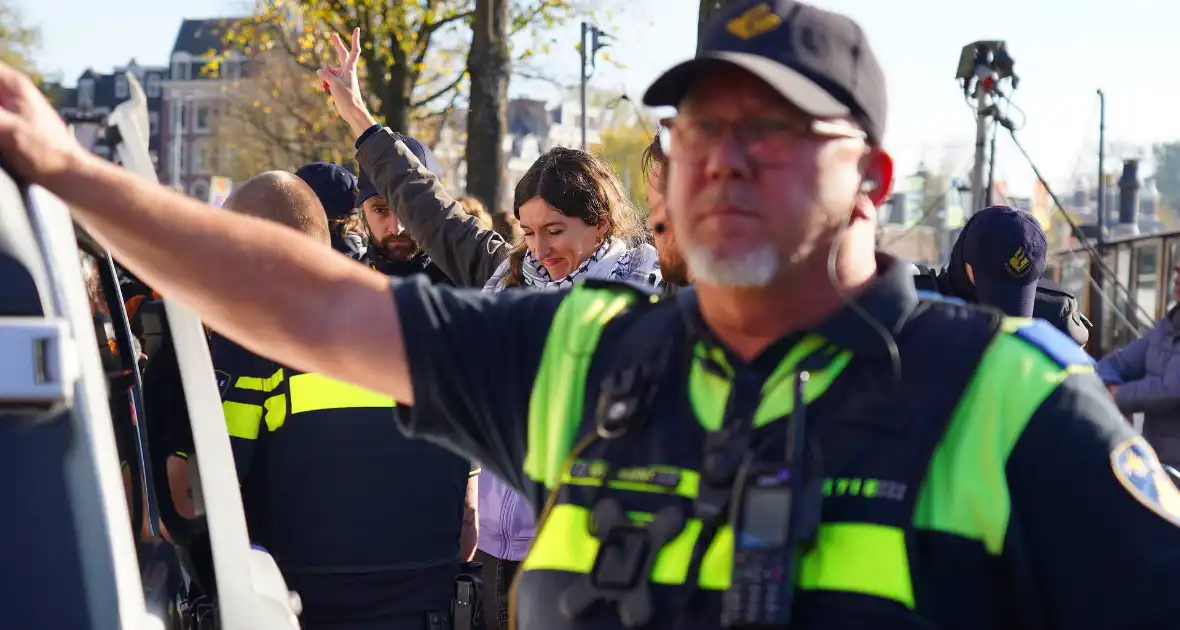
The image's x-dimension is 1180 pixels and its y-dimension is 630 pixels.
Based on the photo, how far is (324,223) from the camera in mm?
3674

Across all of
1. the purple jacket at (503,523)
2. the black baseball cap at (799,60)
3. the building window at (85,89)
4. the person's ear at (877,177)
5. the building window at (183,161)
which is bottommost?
the building window at (183,161)

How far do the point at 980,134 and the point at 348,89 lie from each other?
22.2ft

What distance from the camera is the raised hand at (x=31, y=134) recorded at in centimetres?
→ 179

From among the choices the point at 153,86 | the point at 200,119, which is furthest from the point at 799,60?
the point at 153,86

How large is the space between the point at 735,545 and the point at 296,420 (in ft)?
6.23

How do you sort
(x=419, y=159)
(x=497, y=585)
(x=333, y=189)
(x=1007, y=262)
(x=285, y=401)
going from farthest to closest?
(x=333, y=189), (x=419, y=159), (x=497, y=585), (x=1007, y=262), (x=285, y=401)

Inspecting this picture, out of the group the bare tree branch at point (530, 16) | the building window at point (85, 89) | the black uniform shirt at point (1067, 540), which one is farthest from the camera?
the building window at point (85, 89)

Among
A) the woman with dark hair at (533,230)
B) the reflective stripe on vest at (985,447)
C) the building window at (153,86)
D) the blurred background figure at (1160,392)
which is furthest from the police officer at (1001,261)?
the building window at (153,86)

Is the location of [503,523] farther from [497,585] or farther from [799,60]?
[799,60]

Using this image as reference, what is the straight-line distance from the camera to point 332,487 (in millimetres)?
3439

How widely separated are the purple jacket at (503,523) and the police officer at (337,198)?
1905 mm

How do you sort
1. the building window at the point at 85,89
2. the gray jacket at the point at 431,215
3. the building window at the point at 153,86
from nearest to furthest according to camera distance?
the gray jacket at the point at 431,215
the building window at the point at 153,86
the building window at the point at 85,89

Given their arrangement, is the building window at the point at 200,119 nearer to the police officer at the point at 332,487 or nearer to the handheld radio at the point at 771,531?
the police officer at the point at 332,487

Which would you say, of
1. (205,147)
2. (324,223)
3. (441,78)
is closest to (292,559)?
(324,223)
